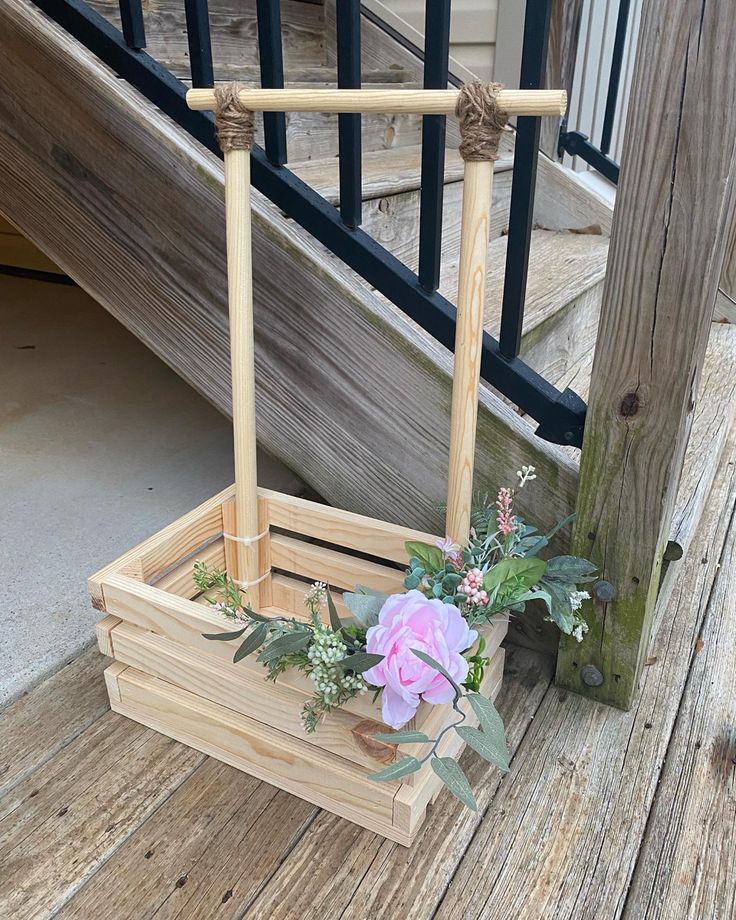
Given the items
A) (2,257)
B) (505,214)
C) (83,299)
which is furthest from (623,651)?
(2,257)

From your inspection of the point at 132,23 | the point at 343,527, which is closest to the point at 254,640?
the point at 343,527

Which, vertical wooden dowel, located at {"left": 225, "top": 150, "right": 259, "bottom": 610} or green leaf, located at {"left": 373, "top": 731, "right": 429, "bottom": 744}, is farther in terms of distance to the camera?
vertical wooden dowel, located at {"left": 225, "top": 150, "right": 259, "bottom": 610}

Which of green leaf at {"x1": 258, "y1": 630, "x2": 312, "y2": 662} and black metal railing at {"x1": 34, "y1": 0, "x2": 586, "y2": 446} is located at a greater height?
black metal railing at {"x1": 34, "y1": 0, "x2": 586, "y2": 446}

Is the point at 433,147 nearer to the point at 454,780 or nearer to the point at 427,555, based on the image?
the point at 427,555

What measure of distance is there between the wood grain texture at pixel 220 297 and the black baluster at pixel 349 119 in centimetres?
10

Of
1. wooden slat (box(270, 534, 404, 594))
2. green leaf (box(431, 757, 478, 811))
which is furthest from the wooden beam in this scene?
green leaf (box(431, 757, 478, 811))

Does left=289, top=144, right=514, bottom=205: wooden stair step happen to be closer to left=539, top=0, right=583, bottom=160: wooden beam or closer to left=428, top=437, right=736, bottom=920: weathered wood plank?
left=539, top=0, right=583, bottom=160: wooden beam

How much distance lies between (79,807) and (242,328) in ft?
2.06

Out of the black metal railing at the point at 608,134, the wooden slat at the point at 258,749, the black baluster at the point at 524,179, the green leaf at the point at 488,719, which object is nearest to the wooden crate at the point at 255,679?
the wooden slat at the point at 258,749

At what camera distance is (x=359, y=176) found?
1.05 m

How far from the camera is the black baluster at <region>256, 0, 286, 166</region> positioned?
1.03 metres

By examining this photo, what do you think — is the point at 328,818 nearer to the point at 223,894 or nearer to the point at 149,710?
the point at 223,894

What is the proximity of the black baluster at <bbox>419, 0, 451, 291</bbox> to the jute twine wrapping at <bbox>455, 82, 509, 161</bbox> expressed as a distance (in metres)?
0.17

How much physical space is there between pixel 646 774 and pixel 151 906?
2.03 feet
